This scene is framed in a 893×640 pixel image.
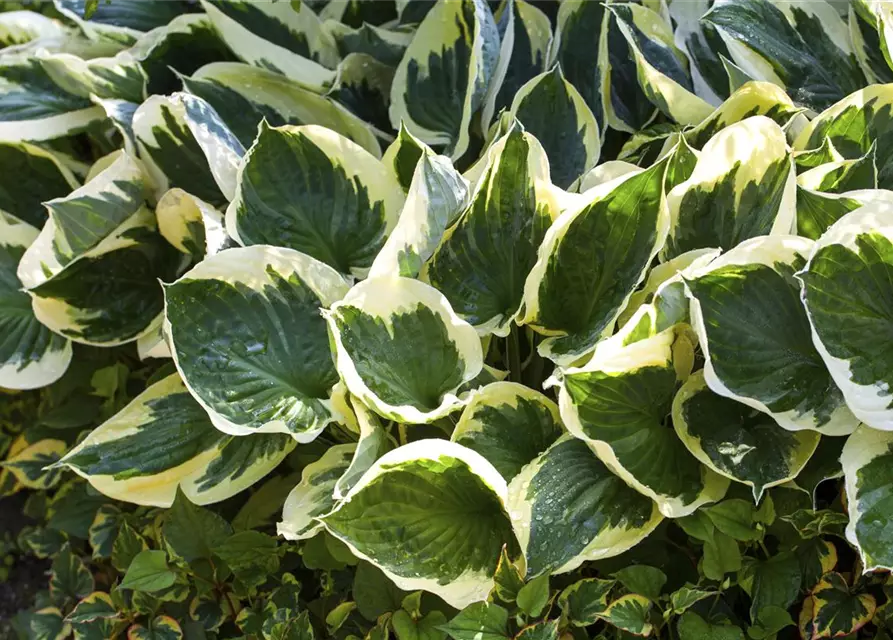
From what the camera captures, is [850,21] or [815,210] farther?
[850,21]

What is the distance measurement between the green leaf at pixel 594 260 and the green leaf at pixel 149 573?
0.46 metres

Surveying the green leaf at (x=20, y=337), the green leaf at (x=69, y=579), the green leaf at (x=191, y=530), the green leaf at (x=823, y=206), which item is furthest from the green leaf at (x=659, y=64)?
the green leaf at (x=69, y=579)

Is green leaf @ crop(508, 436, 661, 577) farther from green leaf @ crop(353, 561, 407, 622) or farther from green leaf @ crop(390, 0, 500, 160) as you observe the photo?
green leaf @ crop(390, 0, 500, 160)

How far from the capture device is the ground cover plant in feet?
2.30

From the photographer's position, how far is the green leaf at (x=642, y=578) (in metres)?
0.76

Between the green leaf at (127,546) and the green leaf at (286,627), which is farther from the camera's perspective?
the green leaf at (127,546)

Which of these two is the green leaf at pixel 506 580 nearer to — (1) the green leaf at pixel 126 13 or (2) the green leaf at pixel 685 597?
(2) the green leaf at pixel 685 597

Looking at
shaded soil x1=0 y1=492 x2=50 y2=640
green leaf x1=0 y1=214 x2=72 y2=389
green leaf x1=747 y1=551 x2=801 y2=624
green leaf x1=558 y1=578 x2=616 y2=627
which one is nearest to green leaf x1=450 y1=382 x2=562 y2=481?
green leaf x1=558 y1=578 x2=616 y2=627

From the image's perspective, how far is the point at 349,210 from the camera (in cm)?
93

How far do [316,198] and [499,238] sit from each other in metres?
0.22

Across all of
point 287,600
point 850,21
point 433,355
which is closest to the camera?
point 433,355

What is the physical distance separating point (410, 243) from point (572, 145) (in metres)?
0.32

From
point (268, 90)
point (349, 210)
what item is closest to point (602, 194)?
point (349, 210)

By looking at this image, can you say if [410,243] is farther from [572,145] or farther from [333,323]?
[572,145]
